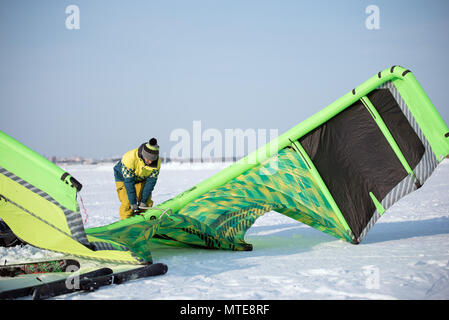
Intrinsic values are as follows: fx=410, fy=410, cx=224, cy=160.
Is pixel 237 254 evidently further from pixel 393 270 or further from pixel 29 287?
pixel 29 287

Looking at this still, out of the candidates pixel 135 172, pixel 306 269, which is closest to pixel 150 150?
pixel 135 172

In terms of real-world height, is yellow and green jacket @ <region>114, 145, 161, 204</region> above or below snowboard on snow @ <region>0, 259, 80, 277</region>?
above

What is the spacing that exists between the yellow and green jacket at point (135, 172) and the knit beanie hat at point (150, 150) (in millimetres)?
86

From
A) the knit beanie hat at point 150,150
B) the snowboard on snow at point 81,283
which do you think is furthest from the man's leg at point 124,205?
the snowboard on snow at point 81,283

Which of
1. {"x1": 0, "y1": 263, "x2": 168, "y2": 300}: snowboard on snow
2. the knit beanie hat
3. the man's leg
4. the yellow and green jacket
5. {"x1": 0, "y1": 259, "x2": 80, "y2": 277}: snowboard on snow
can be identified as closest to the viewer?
{"x1": 0, "y1": 263, "x2": 168, "y2": 300}: snowboard on snow

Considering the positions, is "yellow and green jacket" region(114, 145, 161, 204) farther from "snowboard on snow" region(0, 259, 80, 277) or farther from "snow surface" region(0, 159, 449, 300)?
"snowboard on snow" region(0, 259, 80, 277)

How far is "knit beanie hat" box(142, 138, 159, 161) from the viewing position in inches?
179

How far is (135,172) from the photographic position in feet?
15.5

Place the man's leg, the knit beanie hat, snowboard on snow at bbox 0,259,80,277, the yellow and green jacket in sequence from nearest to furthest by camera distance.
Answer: snowboard on snow at bbox 0,259,80,277 → the knit beanie hat → the yellow and green jacket → the man's leg

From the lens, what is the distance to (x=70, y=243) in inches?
121

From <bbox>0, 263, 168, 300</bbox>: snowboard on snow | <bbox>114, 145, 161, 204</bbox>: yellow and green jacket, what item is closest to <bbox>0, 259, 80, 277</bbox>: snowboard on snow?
<bbox>0, 263, 168, 300</bbox>: snowboard on snow

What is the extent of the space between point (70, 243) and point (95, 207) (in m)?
5.98

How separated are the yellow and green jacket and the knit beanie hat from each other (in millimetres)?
86
